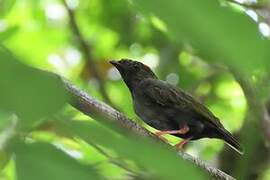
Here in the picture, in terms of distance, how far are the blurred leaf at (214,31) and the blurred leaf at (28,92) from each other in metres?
0.13

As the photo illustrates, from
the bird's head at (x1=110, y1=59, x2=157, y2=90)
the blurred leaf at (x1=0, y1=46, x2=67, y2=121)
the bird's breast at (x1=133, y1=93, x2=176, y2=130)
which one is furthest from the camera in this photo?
the bird's head at (x1=110, y1=59, x2=157, y2=90)

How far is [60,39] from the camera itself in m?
7.00

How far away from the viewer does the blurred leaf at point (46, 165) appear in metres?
0.57

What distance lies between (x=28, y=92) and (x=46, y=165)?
0.08m

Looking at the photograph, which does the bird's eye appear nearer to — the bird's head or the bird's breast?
the bird's head

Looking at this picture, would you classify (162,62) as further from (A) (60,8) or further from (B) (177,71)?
(A) (60,8)

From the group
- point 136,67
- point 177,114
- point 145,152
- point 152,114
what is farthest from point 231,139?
point 145,152

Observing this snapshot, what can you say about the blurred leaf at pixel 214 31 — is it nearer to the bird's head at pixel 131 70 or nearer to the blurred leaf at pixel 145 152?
the blurred leaf at pixel 145 152

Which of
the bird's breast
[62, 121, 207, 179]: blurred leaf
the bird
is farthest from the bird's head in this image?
[62, 121, 207, 179]: blurred leaf

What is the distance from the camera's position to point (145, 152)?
1.92 feet

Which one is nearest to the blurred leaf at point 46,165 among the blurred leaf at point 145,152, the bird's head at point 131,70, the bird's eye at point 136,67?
the blurred leaf at point 145,152

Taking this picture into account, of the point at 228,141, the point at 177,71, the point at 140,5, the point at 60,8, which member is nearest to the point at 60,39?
the point at 60,8

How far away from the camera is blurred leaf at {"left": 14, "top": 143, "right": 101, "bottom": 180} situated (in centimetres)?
57

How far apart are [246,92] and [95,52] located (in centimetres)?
373
